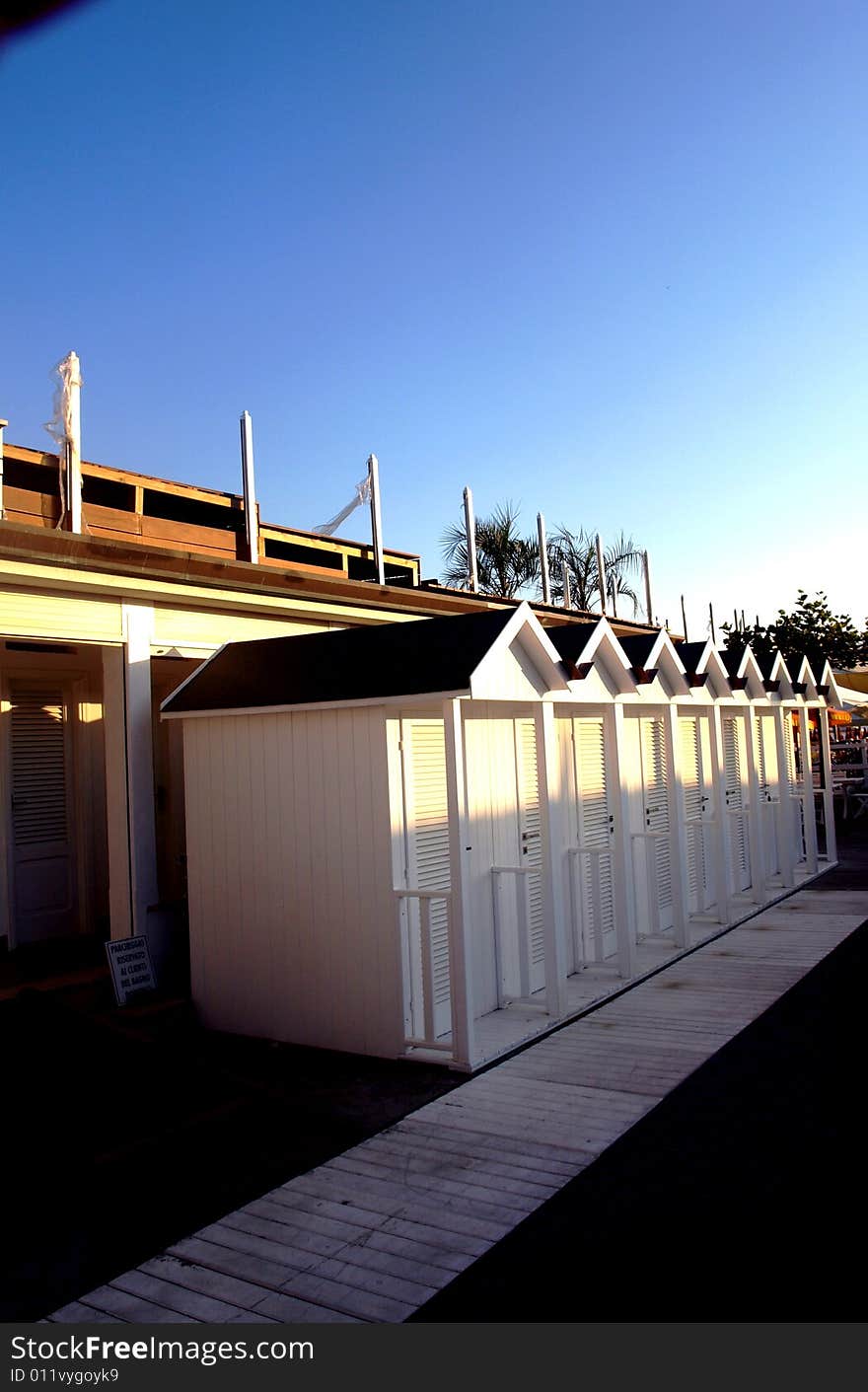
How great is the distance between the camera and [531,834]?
7.30 meters

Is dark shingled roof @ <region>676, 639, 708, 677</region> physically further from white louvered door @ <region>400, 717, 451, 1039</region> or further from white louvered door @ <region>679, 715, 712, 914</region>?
white louvered door @ <region>400, 717, 451, 1039</region>

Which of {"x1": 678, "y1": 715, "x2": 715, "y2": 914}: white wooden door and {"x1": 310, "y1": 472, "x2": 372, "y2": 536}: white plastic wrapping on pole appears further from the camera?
{"x1": 310, "y1": 472, "x2": 372, "y2": 536}: white plastic wrapping on pole

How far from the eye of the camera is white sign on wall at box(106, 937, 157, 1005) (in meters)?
6.30

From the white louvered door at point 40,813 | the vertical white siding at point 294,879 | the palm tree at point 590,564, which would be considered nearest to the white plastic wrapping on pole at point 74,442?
the white louvered door at point 40,813

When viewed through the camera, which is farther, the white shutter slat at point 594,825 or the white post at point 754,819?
the white post at point 754,819

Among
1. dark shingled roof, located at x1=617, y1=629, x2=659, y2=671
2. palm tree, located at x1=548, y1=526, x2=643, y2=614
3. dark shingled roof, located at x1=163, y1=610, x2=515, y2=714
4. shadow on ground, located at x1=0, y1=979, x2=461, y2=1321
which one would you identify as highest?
palm tree, located at x1=548, y1=526, x2=643, y2=614

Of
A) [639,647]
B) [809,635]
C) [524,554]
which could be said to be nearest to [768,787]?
[639,647]

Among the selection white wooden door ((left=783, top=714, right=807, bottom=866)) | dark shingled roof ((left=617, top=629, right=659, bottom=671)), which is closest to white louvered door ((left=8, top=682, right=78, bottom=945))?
dark shingled roof ((left=617, top=629, right=659, bottom=671))

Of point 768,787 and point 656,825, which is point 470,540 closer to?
point 768,787

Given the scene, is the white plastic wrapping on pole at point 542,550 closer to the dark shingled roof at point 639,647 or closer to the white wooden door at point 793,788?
the white wooden door at point 793,788

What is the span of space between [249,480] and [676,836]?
5.18m

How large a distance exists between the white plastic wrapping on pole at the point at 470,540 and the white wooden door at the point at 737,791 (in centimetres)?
412

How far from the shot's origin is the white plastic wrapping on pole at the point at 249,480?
343 inches

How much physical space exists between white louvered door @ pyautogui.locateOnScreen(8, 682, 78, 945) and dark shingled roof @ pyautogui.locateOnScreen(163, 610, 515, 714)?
6.26ft
